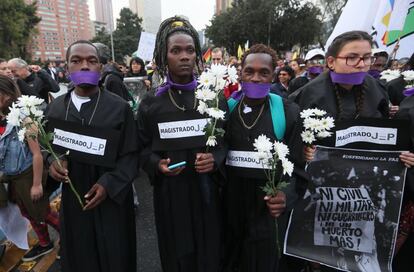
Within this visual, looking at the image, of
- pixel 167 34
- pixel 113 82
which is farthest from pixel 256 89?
pixel 113 82

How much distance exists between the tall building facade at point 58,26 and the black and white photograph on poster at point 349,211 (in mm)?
103310

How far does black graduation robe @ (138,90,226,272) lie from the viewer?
2305 mm

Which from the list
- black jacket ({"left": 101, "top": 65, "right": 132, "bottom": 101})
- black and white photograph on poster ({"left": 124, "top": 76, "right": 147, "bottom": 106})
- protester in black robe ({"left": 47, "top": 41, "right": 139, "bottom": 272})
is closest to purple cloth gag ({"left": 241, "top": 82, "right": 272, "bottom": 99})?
protester in black robe ({"left": 47, "top": 41, "right": 139, "bottom": 272})

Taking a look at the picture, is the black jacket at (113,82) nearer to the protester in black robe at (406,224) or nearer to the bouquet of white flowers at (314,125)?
the bouquet of white flowers at (314,125)

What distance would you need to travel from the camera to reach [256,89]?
224 centimetres

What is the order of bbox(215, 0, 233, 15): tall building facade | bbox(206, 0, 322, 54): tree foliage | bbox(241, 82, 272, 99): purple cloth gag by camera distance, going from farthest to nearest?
bbox(215, 0, 233, 15): tall building facade < bbox(206, 0, 322, 54): tree foliage < bbox(241, 82, 272, 99): purple cloth gag

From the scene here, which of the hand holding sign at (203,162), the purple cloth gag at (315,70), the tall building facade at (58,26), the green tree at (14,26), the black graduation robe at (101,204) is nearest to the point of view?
the hand holding sign at (203,162)

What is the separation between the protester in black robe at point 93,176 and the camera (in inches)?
91.1

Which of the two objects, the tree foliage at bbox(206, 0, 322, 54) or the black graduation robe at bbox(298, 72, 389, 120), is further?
the tree foliage at bbox(206, 0, 322, 54)

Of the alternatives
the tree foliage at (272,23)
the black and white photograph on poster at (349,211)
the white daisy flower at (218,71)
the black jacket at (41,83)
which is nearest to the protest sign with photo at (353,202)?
the black and white photograph on poster at (349,211)

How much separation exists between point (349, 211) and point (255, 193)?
0.90 m

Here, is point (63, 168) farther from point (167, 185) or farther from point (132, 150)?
point (167, 185)

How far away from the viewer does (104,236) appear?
2387mm

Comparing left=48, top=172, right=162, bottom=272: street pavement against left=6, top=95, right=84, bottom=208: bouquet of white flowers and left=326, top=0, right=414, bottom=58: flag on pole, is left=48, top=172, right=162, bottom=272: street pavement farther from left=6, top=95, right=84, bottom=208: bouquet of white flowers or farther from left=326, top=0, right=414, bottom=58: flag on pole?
left=326, top=0, right=414, bottom=58: flag on pole
